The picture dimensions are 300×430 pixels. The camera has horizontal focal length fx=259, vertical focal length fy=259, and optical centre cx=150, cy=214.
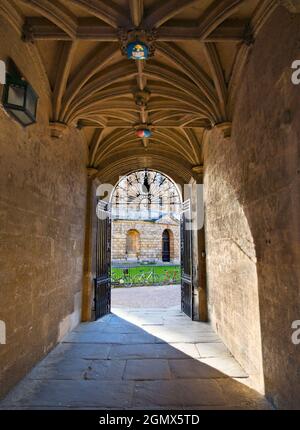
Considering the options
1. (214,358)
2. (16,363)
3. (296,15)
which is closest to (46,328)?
(16,363)

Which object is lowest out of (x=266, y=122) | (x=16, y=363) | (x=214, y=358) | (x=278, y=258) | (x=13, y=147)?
(x=214, y=358)

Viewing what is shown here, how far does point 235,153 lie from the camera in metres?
3.55

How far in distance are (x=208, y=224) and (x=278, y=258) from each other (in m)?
2.90

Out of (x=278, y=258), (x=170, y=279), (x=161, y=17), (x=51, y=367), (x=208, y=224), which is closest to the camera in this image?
(x=278, y=258)

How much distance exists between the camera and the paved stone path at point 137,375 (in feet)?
8.34

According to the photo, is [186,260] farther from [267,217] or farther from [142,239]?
[142,239]

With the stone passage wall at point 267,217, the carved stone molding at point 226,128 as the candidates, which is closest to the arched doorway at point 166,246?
the stone passage wall at point 267,217

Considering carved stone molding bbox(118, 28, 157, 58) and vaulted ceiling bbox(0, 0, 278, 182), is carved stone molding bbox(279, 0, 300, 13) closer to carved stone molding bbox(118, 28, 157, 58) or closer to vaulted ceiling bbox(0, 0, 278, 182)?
vaulted ceiling bbox(0, 0, 278, 182)

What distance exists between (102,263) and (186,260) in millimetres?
2044

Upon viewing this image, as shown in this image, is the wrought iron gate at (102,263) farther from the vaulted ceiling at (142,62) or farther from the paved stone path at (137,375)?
the vaulted ceiling at (142,62)

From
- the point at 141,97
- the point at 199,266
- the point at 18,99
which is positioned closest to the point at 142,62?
the point at 141,97

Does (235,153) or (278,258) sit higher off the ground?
(235,153)

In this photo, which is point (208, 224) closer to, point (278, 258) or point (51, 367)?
point (278, 258)

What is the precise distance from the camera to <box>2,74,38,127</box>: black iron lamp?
2.50m
